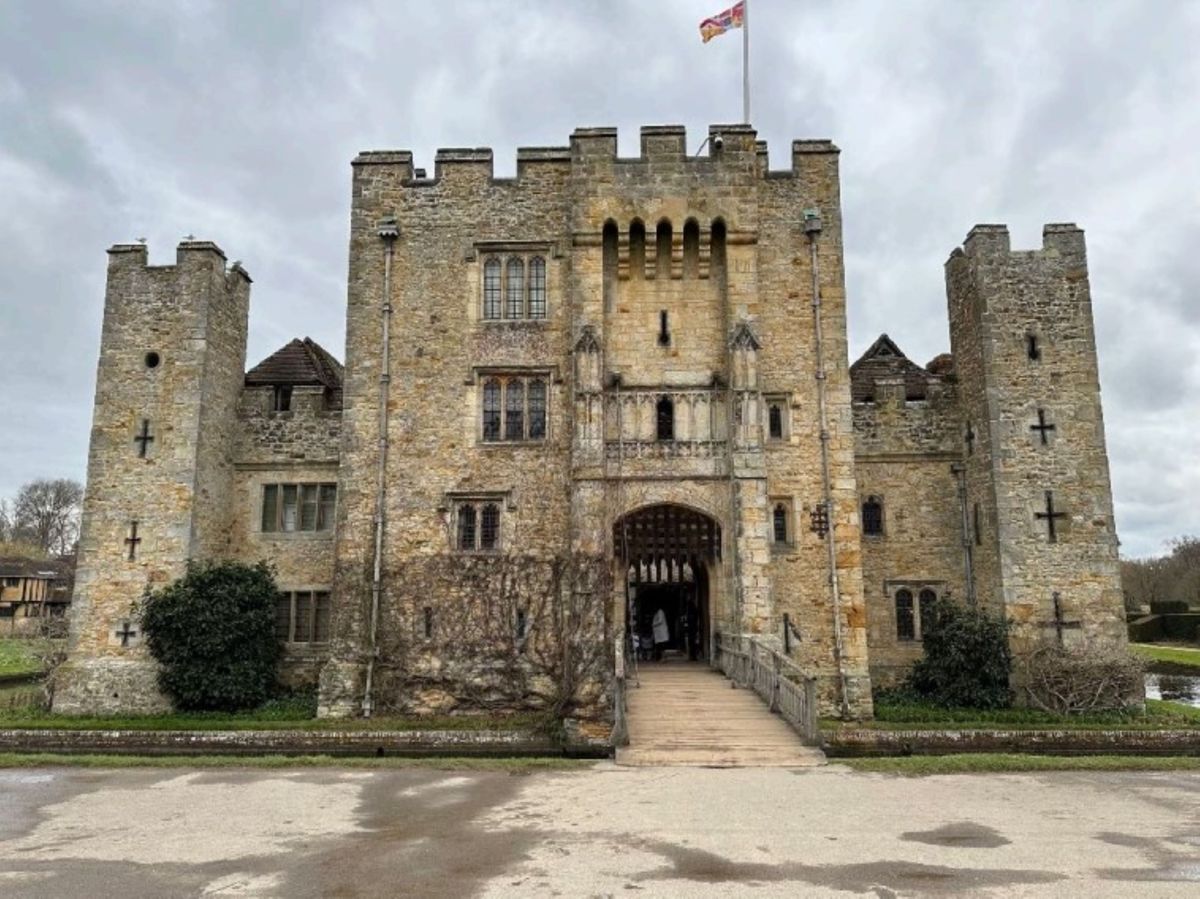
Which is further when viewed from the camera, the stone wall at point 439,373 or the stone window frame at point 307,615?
the stone window frame at point 307,615

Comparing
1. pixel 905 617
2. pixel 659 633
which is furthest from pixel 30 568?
pixel 905 617

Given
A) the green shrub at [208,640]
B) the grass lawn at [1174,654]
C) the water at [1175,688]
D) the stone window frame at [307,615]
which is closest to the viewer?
the green shrub at [208,640]

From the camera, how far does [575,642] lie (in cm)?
1889

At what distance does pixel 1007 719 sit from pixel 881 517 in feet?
20.2

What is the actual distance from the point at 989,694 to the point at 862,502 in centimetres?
576

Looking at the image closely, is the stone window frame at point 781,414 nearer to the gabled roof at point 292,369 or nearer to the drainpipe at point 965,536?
the drainpipe at point 965,536

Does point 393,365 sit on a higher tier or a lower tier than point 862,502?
higher

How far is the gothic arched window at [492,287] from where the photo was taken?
73.8 ft

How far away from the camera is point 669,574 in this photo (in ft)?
71.5

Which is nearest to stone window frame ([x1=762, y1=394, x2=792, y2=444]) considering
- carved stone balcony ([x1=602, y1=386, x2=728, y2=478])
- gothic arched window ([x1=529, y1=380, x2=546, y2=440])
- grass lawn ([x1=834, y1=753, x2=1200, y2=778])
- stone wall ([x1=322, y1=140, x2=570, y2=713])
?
carved stone balcony ([x1=602, y1=386, x2=728, y2=478])

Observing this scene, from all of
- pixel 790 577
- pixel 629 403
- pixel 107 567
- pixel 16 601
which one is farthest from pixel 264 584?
pixel 16 601

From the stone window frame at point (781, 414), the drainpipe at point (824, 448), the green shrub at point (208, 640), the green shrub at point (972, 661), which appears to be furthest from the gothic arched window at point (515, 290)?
the green shrub at point (972, 661)

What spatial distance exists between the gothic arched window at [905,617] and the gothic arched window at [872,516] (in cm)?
171

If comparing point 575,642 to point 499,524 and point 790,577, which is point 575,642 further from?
point 790,577
